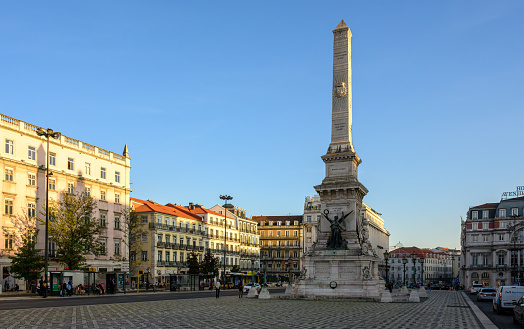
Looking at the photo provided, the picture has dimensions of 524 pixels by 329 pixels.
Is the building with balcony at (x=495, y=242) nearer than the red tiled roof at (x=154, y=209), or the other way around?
the red tiled roof at (x=154, y=209)

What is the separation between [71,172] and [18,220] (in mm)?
9776

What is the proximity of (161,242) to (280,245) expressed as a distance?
57.9 metres

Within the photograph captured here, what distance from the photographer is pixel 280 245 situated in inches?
5531

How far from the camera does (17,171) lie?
2133 inches

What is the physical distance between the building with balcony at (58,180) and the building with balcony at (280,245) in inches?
2861

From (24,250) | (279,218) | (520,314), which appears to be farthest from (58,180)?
(279,218)

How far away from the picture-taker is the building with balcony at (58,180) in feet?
174

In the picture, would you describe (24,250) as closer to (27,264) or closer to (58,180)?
(27,264)

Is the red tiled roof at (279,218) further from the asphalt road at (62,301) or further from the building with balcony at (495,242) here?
the asphalt road at (62,301)

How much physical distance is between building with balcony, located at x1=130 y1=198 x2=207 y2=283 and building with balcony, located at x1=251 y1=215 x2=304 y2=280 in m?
44.8

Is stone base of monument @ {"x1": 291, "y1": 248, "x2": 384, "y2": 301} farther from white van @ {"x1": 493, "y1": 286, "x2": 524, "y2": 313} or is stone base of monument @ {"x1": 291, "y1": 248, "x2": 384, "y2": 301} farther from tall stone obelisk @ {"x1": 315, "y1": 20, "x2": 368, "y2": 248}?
white van @ {"x1": 493, "y1": 286, "x2": 524, "y2": 313}

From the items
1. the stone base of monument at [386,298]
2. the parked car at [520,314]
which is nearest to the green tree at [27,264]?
the stone base of monument at [386,298]

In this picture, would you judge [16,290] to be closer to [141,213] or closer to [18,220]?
[18,220]

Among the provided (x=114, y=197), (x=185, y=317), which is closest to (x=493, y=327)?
(x=185, y=317)
